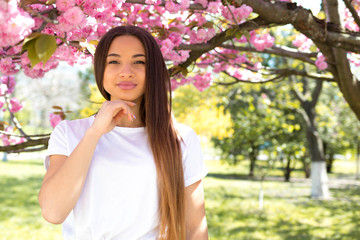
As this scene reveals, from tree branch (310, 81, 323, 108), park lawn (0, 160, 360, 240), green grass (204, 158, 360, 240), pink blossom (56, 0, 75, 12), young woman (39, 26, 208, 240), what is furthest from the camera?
tree branch (310, 81, 323, 108)

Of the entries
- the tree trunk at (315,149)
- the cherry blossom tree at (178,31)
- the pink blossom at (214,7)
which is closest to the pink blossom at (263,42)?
the cherry blossom tree at (178,31)

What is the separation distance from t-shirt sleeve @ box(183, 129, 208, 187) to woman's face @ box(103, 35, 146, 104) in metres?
0.29

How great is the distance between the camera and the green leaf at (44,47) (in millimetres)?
953

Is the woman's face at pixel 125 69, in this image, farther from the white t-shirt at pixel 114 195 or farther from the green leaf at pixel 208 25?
the green leaf at pixel 208 25

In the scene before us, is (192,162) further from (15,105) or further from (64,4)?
(15,105)

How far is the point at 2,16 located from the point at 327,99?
54.8 ft

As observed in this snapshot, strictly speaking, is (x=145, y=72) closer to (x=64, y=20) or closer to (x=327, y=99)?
(x=64, y=20)

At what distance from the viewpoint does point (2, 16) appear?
34.1 inches

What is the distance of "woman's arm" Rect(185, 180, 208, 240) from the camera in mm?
1533

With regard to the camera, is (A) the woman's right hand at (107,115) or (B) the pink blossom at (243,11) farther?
(B) the pink blossom at (243,11)

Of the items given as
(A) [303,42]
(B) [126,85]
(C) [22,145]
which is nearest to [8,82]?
(C) [22,145]

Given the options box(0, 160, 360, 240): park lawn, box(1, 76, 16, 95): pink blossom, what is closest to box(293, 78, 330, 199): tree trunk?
box(0, 160, 360, 240): park lawn

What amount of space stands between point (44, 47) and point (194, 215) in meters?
0.90

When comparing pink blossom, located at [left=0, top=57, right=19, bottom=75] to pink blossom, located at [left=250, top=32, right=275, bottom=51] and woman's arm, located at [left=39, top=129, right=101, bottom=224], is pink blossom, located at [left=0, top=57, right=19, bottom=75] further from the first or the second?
pink blossom, located at [left=250, top=32, right=275, bottom=51]
